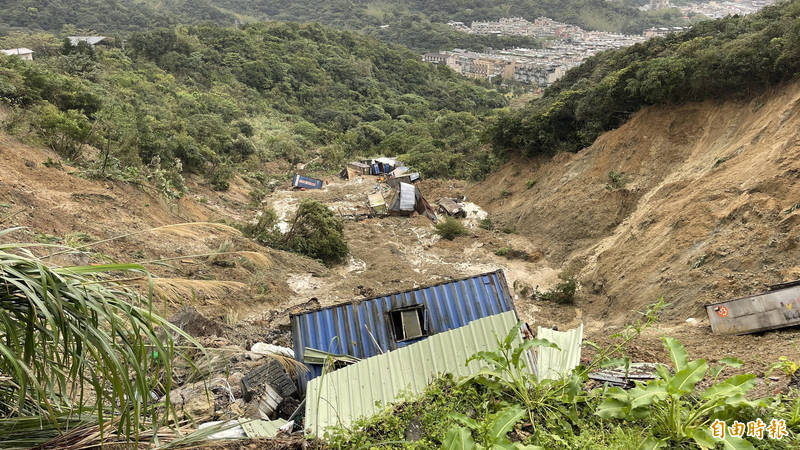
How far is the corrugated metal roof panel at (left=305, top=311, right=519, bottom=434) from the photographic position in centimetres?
424

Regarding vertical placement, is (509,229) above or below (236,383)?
below

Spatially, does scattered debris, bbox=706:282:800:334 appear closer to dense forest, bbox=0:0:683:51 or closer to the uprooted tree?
the uprooted tree

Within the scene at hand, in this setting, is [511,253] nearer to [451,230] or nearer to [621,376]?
[451,230]

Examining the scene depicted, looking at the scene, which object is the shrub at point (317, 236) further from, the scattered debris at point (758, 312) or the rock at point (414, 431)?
the rock at point (414, 431)

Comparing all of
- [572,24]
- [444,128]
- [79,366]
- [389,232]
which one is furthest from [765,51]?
[572,24]

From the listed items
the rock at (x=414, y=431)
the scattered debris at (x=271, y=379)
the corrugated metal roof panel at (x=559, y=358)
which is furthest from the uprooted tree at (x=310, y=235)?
the rock at (x=414, y=431)

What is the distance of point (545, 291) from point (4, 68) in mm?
20780

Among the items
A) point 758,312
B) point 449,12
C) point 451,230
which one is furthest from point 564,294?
point 449,12

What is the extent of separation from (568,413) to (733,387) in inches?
43.7

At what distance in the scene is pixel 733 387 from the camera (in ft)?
9.64

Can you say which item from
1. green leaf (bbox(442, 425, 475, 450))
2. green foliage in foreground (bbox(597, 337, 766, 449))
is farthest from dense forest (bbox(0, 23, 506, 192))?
green foliage in foreground (bbox(597, 337, 766, 449))

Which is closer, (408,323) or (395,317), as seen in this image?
(408,323)

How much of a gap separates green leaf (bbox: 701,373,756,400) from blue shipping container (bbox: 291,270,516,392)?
419 centimetres

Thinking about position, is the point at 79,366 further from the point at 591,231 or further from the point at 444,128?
the point at 444,128
